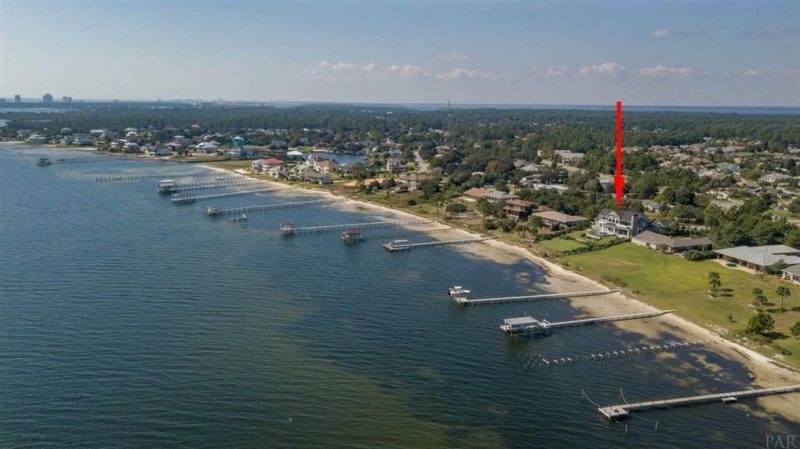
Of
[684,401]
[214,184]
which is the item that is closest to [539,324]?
[684,401]

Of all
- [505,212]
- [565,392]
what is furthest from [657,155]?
[565,392]

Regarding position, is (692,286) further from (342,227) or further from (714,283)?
(342,227)

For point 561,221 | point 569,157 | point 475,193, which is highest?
point 569,157

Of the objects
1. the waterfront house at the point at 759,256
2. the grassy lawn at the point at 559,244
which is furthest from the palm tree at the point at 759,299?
the grassy lawn at the point at 559,244

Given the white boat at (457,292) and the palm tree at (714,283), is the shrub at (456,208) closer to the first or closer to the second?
the white boat at (457,292)

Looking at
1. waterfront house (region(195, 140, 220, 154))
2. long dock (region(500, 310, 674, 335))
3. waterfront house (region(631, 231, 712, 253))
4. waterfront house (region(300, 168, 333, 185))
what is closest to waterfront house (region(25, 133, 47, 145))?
waterfront house (region(195, 140, 220, 154))

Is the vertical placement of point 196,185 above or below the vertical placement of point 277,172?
below
